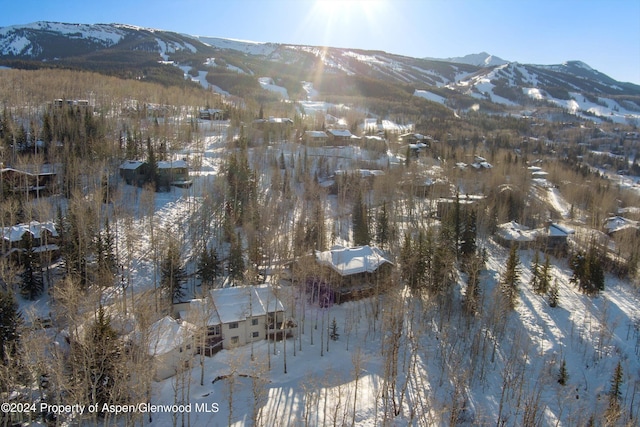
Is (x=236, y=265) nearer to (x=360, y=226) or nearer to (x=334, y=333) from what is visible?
(x=334, y=333)

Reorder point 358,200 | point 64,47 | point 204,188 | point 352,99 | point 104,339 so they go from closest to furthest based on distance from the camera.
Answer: point 104,339
point 358,200
point 204,188
point 352,99
point 64,47

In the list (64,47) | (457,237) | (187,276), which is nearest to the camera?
(187,276)

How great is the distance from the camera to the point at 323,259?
1141 inches

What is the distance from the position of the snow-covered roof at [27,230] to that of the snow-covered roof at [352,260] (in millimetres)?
18438

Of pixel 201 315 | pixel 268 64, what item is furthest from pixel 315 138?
pixel 268 64

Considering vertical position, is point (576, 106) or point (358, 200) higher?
point (576, 106)

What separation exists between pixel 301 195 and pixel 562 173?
42201mm

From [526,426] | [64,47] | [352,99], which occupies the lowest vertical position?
[526,426]

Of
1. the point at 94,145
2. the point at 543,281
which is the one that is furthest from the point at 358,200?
the point at 94,145

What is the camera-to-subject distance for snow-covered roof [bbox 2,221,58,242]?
89.5 feet

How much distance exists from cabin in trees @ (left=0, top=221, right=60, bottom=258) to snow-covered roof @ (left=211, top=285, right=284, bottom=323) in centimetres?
1256

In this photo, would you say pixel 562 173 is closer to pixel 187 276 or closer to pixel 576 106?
pixel 187 276

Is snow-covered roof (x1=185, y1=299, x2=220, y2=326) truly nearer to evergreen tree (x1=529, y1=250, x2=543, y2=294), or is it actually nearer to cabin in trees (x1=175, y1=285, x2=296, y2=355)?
cabin in trees (x1=175, y1=285, x2=296, y2=355)

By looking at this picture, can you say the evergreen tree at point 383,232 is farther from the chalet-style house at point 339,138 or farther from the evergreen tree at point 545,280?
the chalet-style house at point 339,138
